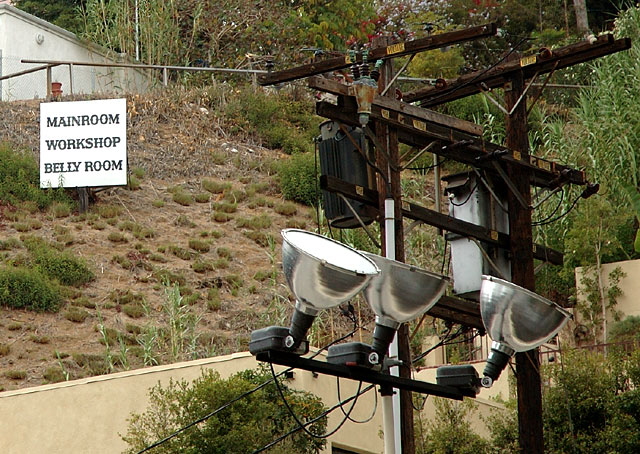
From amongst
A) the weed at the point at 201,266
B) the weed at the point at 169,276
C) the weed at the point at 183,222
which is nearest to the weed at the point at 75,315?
the weed at the point at 169,276

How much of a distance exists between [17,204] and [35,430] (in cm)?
1354

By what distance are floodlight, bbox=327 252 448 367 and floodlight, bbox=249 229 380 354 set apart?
290 millimetres

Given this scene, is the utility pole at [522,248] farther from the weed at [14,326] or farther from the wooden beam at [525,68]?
the weed at [14,326]

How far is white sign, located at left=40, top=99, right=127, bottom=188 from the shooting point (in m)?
26.9

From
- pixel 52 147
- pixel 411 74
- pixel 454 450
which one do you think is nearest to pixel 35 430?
pixel 454 450

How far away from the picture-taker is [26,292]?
961 inches

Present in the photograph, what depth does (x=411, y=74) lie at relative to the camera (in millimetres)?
35031

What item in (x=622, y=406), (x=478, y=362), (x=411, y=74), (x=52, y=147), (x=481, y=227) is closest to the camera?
(x=481, y=227)

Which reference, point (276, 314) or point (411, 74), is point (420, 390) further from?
point (411, 74)

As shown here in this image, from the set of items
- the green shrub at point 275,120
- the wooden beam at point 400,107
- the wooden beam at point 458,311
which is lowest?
the wooden beam at point 458,311

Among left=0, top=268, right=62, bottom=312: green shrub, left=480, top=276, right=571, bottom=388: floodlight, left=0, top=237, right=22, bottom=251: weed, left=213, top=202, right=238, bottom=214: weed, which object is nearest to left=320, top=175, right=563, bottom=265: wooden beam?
left=480, top=276, right=571, bottom=388: floodlight

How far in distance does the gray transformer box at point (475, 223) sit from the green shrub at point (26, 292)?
41.0ft

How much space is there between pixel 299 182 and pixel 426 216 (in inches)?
695

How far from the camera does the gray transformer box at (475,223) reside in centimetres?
1352
